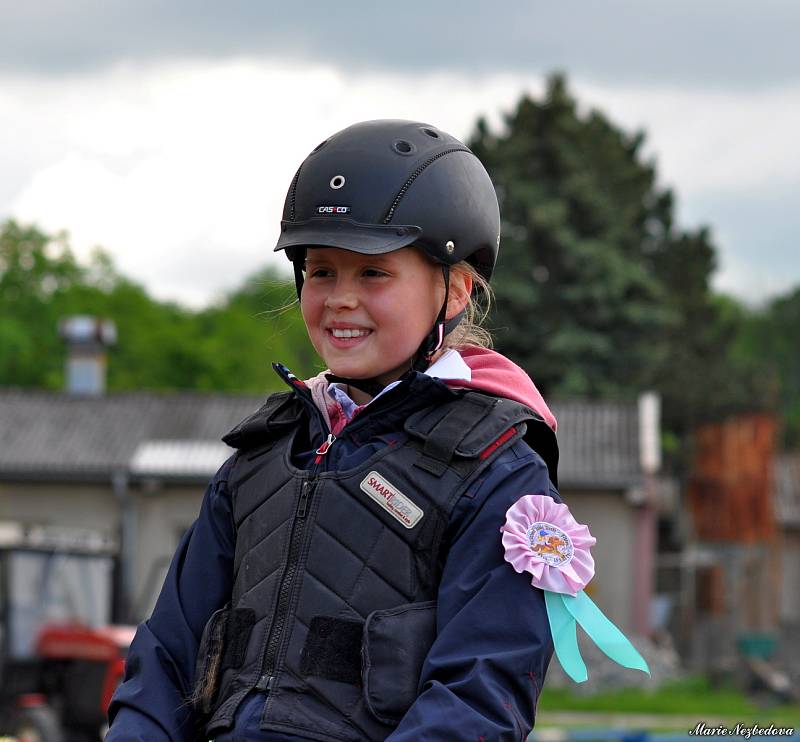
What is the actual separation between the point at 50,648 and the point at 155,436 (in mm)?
16774

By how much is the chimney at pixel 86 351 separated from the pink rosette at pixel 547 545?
3042 cm

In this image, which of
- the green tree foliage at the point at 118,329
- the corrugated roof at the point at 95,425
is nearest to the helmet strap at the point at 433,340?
the corrugated roof at the point at 95,425

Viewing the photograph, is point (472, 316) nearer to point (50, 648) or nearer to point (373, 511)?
point (373, 511)

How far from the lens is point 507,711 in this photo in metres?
2.57

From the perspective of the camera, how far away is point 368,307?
116 inches

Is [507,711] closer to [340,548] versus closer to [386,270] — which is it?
[340,548]

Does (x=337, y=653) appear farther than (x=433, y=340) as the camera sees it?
No

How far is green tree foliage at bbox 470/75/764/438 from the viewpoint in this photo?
37.8 m

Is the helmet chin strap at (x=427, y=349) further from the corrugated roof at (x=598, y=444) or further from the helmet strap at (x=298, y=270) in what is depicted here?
the corrugated roof at (x=598, y=444)

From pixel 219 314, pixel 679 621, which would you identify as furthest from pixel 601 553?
pixel 219 314

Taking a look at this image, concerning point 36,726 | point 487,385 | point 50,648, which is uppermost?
point 487,385

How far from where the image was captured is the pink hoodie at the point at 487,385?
117 inches

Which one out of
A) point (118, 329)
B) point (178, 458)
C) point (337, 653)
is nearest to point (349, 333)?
point (337, 653)

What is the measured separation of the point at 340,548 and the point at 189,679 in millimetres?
475
